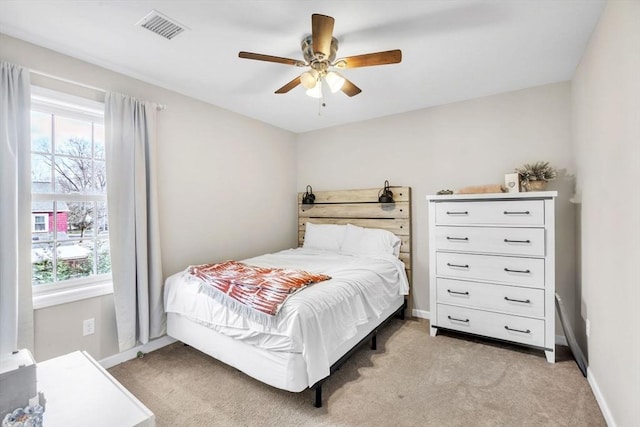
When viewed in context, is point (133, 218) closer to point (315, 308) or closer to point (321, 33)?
point (315, 308)

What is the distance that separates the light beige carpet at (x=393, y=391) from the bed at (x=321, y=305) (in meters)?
0.15

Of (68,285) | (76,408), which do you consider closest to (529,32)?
(76,408)

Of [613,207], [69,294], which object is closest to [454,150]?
[613,207]

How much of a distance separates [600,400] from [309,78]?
108 inches

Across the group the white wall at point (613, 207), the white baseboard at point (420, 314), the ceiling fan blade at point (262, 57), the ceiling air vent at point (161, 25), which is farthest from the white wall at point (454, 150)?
the ceiling air vent at point (161, 25)

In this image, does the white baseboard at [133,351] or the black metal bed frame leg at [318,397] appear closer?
the black metal bed frame leg at [318,397]

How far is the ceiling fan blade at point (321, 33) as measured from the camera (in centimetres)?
155

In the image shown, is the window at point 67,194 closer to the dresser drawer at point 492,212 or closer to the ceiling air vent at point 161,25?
the ceiling air vent at point 161,25

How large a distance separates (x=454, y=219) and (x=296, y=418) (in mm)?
2066

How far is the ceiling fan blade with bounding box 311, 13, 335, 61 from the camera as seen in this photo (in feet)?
5.09

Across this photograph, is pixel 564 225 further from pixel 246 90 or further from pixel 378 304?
pixel 246 90

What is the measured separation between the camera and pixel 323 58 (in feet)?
6.32

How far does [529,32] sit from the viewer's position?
196 centimetres

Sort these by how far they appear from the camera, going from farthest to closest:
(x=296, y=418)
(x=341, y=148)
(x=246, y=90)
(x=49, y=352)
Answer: (x=341, y=148) < (x=246, y=90) < (x=49, y=352) < (x=296, y=418)
